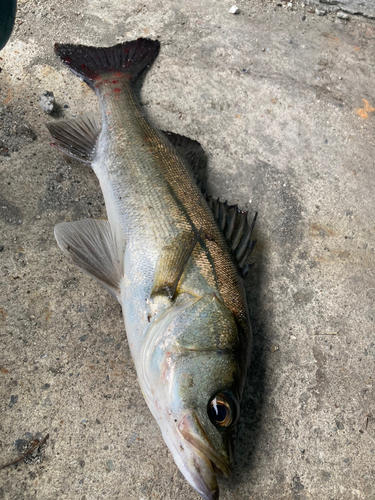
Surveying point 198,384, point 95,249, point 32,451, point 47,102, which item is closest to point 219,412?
point 198,384

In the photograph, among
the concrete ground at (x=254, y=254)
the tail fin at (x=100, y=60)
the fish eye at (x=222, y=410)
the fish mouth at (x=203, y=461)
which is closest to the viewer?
the fish mouth at (x=203, y=461)

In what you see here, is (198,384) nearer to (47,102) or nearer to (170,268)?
(170,268)

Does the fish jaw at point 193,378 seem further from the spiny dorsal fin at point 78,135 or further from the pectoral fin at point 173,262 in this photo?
the spiny dorsal fin at point 78,135

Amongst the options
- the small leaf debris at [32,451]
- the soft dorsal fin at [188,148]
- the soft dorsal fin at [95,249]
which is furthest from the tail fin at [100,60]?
the small leaf debris at [32,451]

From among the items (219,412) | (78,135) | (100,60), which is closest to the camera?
(219,412)

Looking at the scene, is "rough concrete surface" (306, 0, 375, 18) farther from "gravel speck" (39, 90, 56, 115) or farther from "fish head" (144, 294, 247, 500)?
"fish head" (144, 294, 247, 500)

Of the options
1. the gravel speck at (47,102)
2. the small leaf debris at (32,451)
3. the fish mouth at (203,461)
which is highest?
the gravel speck at (47,102)

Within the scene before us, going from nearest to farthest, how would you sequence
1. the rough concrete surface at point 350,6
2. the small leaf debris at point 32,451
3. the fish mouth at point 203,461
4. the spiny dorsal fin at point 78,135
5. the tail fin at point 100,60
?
the fish mouth at point 203,461
the small leaf debris at point 32,451
the spiny dorsal fin at point 78,135
the tail fin at point 100,60
the rough concrete surface at point 350,6
